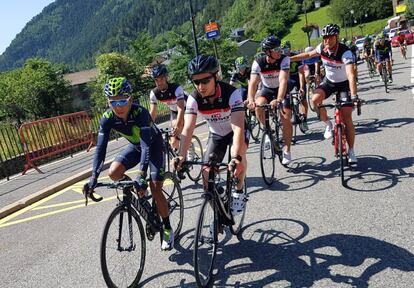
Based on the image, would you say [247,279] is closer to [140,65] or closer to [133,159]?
[133,159]

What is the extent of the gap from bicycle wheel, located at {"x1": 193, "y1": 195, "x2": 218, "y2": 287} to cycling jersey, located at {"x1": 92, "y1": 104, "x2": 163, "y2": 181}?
2.83 feet

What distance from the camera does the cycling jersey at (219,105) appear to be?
4.49 metres

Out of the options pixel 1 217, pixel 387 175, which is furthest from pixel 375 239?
pixel 1 217

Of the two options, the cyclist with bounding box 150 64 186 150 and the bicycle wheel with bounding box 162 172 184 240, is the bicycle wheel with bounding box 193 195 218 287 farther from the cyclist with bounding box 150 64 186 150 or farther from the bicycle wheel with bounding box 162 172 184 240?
the cyclist with bounding box 150 64 186 150

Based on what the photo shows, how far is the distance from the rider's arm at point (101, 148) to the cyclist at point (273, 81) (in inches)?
115

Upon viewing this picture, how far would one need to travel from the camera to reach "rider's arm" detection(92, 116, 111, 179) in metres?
4.21

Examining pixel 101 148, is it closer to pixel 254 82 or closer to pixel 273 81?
pixel 254 82

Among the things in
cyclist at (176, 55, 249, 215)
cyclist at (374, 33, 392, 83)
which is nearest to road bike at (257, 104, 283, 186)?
cyclist at (176, 55, 249, 215)

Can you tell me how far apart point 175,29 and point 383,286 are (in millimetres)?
39886

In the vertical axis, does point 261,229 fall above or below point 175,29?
below

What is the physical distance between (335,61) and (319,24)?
123865 mm

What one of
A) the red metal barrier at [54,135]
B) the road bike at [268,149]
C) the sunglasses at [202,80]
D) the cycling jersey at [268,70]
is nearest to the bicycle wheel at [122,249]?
the sunglasses at [202,80]

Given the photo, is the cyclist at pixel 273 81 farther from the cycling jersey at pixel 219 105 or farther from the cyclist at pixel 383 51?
the cyclist at pixel 383 51

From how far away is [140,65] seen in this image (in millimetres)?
66250
